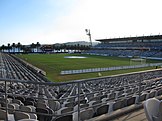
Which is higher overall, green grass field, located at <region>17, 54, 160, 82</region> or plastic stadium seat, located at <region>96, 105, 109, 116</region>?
plastic stadium seat, located at <region>96, 105, 109, 116</region>

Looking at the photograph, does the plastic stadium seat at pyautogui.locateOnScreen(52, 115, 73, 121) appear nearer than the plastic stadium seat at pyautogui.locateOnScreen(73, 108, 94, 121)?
Yes

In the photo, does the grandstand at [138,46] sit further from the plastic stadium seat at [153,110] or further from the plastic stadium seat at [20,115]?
the plastic stadium seat at [20,115]

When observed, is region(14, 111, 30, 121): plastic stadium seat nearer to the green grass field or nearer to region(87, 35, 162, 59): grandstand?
the green grass field

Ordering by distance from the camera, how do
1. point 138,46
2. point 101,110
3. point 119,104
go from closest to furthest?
point 101,110 → point 119,104 → point 138,46

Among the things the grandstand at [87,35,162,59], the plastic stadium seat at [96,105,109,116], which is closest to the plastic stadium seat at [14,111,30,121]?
the plastic stadium seat at [96,105,109,116]

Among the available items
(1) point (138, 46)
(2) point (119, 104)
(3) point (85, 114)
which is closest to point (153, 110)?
(3) point (85, 114)

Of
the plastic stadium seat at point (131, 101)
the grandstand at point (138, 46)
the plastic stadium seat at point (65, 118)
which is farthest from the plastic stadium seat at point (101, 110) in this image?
the grandstand at point (138, 46)

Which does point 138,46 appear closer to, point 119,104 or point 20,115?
point 119,104

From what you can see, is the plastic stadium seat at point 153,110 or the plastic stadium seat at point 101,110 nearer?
the plastic stadium seat at point 153,110

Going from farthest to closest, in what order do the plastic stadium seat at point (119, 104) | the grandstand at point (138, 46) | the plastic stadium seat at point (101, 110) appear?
the grandstand at point (138, 46) → the plastic stadium seat at point (119, 104) → the plastic stadium seat at point (101, 110)

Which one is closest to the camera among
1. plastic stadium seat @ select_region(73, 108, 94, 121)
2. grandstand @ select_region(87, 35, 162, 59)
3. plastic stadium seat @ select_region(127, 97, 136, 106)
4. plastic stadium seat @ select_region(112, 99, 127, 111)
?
plastic stadium seat @ select_region(73, 108, 94, 121)

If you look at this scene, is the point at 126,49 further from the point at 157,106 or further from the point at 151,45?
the point at 157,106

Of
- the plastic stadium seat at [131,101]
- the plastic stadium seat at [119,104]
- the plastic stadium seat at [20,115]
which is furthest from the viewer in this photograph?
the plastic stadium seat at [131,101]

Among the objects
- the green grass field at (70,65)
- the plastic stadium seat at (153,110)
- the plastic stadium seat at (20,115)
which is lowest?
the green grass field at (70,65)
